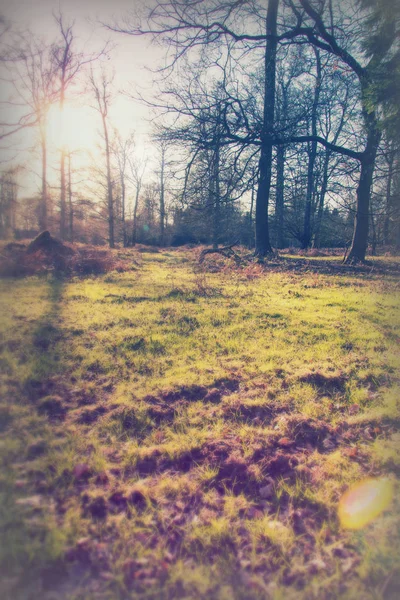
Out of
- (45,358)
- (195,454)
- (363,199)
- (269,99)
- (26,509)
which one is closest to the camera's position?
(26,509)

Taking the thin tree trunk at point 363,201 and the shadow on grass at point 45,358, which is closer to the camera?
the shadow on grass at point 45,358

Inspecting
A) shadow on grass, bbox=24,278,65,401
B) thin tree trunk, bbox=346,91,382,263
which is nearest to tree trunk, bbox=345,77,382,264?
thin tree trunk, bbox=346,91,382,263

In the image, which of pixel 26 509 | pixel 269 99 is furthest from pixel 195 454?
pixel 269 99

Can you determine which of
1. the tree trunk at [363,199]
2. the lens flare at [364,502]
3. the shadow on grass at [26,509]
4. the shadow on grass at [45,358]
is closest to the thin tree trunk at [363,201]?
the tree trunk at [363,199]

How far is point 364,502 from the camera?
2.22m

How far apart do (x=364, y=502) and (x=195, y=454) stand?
53.9 inches

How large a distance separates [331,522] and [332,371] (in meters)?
2.23

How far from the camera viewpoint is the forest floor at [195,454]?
5.71ft

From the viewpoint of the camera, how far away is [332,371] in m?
4.02

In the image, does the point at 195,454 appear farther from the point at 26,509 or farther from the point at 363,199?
the point at 363,199

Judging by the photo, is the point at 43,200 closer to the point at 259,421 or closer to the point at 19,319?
the point at 19,319

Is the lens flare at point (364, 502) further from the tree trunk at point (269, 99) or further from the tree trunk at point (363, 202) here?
the tree trunk at point (363, 202)

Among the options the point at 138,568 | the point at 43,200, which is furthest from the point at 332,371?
the point at 43,200

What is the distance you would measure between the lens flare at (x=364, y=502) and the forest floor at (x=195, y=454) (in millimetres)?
68
